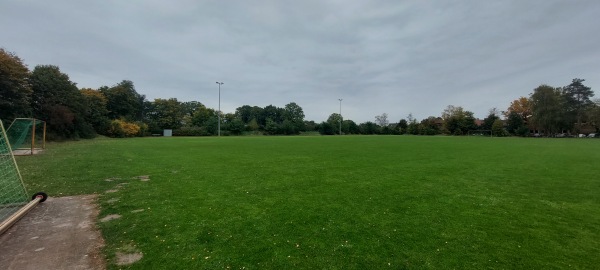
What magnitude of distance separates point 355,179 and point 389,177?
1.43 metres

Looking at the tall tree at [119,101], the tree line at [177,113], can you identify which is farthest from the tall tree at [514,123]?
the tall tree at [119,101]

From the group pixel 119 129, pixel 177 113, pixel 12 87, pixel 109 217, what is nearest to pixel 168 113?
pixel 177 113

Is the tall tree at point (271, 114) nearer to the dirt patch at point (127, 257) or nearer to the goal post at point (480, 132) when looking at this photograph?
the goal post at point (480, 132)

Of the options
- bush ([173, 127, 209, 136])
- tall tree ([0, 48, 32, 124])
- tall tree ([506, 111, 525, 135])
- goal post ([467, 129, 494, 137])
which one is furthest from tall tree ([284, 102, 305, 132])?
tall tree ([0, 48, 32, 124])

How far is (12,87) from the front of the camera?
29750 mm

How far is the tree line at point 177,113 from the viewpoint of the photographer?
3536 centimetres

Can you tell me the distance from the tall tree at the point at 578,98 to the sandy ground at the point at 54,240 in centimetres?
10368

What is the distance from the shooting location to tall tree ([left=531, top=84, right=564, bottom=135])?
74688mm

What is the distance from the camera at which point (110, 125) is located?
58.5 meters

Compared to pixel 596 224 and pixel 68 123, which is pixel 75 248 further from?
pixel 68 123

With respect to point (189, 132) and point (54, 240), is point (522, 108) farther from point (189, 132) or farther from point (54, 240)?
point (54, 240)

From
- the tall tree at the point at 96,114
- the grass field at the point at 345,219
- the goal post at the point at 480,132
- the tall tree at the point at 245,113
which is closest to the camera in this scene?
the grass field at the point at 345,219

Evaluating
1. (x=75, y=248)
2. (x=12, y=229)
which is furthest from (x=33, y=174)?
(x=75, y=248)

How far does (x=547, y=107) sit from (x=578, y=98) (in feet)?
40.0
